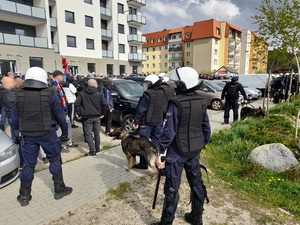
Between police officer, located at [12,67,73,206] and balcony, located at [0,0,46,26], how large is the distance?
20504 mm

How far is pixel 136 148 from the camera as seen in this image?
4176 millimetres

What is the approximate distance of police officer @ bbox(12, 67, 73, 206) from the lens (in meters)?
3.05

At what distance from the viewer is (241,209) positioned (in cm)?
A: 333

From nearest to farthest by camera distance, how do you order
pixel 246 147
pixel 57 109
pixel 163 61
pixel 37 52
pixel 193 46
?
pixel 57 109 → pixel 246 147 → pixel 37 52 → pixel 193 46 → pixel 163 61

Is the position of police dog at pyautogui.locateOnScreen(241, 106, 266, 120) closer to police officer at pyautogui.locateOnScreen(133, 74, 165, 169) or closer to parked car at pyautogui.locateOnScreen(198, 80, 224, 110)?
parked car at pyautogui.locateOnScreen(198, 80, 224, 110)

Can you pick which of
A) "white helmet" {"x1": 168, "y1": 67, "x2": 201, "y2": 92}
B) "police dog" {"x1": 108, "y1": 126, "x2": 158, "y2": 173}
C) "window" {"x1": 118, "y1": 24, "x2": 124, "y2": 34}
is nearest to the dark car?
"police dog" {"x1": 108, "y1": 126, "x2": 158, "y2": 173}

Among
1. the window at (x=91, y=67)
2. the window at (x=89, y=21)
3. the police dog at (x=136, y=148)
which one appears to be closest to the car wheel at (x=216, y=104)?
the police dog at (x=136, y=148)

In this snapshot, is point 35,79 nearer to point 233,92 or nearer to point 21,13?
point 233,92

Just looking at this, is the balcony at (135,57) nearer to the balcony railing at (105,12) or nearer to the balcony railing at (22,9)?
the balcony railing at (105,12)

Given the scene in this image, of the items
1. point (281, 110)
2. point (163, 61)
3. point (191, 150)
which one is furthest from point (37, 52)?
point (163, 61)

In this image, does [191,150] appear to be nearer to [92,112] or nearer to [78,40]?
[92,112]

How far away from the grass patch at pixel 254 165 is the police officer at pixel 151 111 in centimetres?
161

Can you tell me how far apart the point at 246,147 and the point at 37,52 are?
2123 centimetres

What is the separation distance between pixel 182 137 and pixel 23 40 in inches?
873
